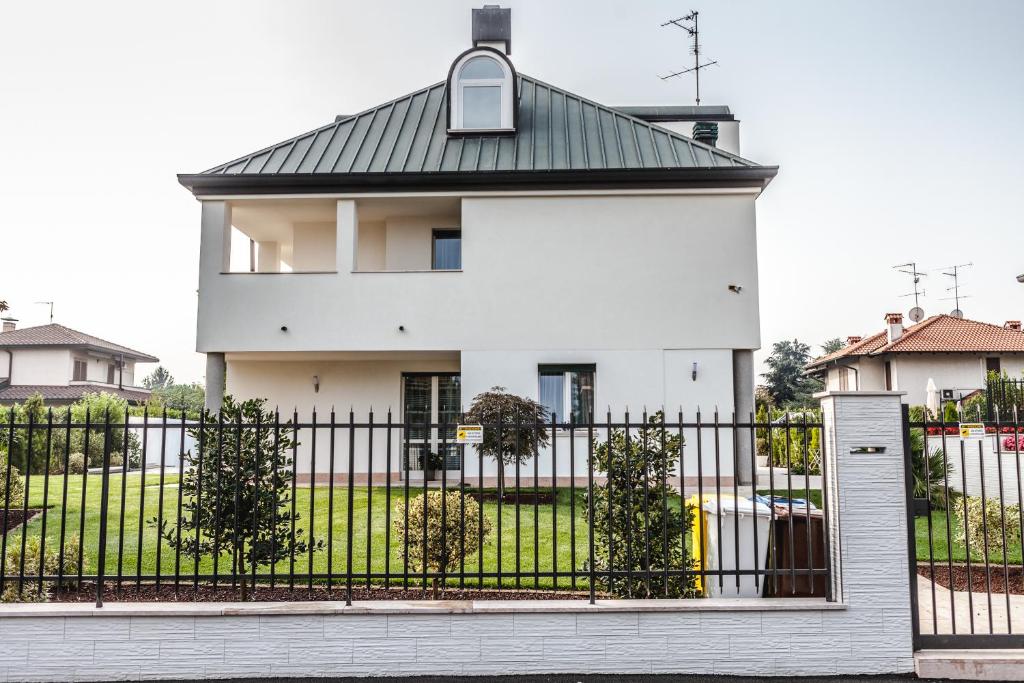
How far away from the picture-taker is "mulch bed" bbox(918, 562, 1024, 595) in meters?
6.89

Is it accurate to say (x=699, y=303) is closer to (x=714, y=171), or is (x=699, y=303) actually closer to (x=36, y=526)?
(x=714, y=171)

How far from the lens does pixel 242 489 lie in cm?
544

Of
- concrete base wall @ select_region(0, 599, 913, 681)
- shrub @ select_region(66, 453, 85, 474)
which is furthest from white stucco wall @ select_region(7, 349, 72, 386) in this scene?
concrete base wall @ select_region(0, 599, 913, 681)

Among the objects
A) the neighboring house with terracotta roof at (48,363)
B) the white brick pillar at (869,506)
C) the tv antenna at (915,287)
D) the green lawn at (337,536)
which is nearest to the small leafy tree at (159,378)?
the neighboring house with terracotta roof at (48,363)

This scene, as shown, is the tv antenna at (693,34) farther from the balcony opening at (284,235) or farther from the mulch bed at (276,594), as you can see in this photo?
the mulch bed at (276,594)

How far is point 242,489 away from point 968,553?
5.43 metres

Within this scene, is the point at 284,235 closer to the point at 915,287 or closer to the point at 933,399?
the point at 933,399

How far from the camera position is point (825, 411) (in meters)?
5.21

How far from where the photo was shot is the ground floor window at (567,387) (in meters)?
13.7

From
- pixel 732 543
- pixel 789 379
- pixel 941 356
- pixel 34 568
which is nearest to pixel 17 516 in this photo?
pixel 34 568

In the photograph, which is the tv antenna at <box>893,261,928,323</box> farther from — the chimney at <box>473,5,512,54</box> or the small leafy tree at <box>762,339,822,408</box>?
the chimney at <box>473,5,512,54</box>

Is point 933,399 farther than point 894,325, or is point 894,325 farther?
point 894,325

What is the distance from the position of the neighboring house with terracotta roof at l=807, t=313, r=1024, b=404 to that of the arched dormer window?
23.2 metres

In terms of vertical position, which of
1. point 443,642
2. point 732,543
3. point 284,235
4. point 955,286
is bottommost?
point 443,642
